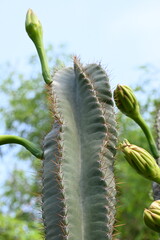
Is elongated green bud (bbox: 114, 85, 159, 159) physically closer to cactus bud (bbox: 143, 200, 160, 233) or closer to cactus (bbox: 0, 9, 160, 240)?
cactus (bbox: 0, 9, 160, 240)

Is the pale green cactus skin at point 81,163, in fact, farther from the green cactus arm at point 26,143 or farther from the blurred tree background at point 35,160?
the blurred tree background at point 35,160

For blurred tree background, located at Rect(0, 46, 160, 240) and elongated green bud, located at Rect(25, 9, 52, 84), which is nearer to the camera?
elongated green bud, located at Rect(25, 9, 52, 84)

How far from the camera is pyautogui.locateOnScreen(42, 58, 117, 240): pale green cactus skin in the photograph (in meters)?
1.82

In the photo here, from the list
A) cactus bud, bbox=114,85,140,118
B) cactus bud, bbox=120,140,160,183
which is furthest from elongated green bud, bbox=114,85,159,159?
cactus bud, bbox=120,140,160,183

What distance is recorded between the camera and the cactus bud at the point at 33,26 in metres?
2.19

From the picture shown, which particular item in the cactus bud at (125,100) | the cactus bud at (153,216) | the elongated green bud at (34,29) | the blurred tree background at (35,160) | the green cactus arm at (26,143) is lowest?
the cactus bud at (153,216)

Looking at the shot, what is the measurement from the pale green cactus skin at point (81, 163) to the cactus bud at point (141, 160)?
4 centimetres

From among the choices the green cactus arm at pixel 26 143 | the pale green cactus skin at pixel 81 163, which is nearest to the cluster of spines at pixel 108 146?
the pale green cactus skin at pixel 81 163

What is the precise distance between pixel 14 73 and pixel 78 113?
891 centimetres

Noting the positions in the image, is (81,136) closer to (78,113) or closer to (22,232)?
(78,113)

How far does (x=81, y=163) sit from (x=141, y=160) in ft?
0.56

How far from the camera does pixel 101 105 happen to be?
6.45ft

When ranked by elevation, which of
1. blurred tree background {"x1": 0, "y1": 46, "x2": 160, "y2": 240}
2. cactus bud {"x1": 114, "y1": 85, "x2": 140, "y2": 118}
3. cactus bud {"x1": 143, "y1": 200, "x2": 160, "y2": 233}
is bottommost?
cactus bud {"x1": 143, "y1": 200, "x2": 160, "y2": 233}

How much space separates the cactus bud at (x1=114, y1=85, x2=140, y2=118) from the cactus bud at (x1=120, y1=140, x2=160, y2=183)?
6.4 inches
